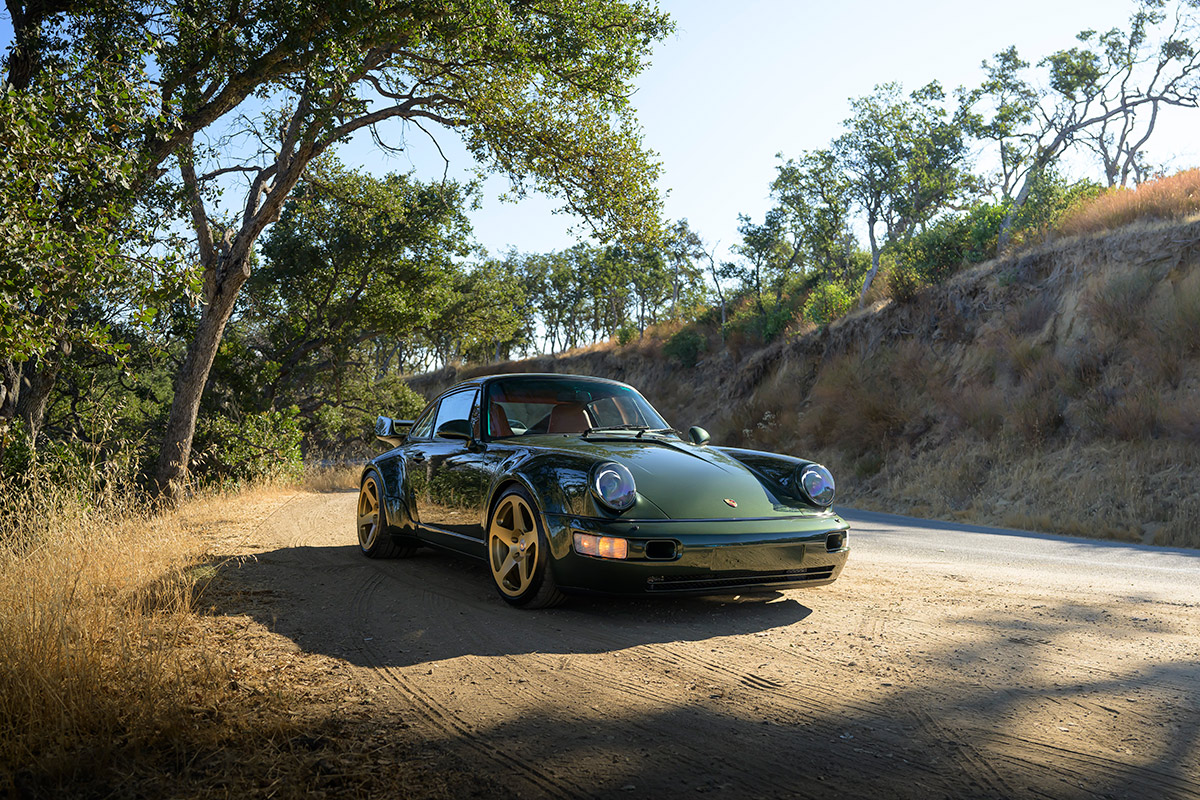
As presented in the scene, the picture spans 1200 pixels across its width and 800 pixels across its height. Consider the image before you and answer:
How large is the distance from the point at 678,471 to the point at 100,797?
3311 millimetres

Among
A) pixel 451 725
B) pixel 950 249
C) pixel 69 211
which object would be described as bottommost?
pixel 451 725

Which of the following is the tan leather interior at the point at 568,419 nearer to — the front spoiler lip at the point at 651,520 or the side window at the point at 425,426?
the side window at the point at 425,426

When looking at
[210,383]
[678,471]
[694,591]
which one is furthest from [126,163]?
[210,383]

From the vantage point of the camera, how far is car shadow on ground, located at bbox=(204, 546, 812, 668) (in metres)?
4.16

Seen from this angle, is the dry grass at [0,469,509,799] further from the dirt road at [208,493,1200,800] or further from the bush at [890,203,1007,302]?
the bush at [890,203,1007,302]

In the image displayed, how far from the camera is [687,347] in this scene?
118 ft

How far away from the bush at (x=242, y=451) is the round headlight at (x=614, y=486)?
→ 13502mm

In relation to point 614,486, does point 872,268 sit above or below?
above

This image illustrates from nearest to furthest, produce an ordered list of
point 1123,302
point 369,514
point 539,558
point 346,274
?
1. point 539,558
2. point 369,514
3. point 1123,302
4. point 346,274

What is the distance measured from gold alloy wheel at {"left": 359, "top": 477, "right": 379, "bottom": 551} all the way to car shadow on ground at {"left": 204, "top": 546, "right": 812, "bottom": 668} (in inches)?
28.5

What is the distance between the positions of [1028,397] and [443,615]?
14854mm

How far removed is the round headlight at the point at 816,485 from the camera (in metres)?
5.25

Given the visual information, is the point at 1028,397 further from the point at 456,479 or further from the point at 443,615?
the point at 443,615

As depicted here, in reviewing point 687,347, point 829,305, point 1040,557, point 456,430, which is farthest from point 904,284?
point 456,430
